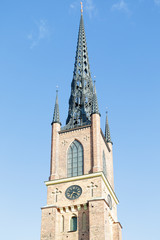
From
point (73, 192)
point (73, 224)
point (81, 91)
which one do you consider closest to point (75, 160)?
point (73, 192)

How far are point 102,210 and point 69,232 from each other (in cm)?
403

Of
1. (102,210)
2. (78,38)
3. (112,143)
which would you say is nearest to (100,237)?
(102,210)

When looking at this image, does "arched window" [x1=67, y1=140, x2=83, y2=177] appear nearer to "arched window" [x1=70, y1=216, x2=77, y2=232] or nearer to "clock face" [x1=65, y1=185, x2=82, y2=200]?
"clock face" [x1=65, y1=185, x2=82, y2=200]

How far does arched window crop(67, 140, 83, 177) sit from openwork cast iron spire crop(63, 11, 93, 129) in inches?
127

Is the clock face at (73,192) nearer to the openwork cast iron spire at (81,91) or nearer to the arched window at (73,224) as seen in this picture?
the arched window at (73,224)

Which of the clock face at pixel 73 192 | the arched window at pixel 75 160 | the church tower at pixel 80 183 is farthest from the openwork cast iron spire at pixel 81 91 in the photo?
the clock face at pixel 73 192

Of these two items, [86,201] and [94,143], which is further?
[94,143]

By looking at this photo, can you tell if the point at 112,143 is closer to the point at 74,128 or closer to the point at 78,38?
the point at 74,128

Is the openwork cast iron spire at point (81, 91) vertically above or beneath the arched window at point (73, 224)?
above

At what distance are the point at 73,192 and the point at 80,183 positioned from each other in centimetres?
118

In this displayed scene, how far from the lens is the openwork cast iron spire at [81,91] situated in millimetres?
52656

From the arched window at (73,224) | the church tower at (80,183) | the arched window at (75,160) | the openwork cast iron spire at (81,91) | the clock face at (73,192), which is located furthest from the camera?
the openwork cast iron spire at (81,91)

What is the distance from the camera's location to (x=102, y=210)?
41.7m

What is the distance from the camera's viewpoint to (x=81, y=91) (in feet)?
184
